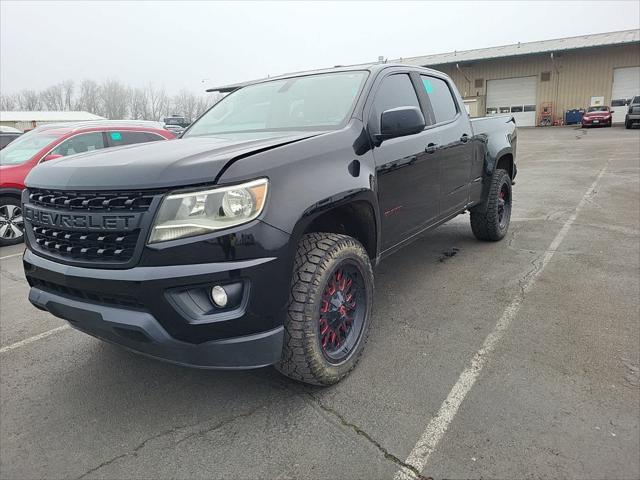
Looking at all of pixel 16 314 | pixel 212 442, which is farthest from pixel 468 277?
pixel 16 314

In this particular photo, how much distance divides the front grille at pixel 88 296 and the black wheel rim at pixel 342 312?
0.97 m

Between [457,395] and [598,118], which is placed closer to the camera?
[457,395]

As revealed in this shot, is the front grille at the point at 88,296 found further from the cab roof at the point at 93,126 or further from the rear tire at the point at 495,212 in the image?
the cab roof at the point at 93,126

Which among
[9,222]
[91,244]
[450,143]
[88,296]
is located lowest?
[9,222]

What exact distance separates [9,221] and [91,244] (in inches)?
241

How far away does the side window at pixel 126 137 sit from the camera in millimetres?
7934

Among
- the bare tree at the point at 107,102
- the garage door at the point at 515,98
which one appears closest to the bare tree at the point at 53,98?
the bare tree at the point at 107,102

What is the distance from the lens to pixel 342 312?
287 centimetres

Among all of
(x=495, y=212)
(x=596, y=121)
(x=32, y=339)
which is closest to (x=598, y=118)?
(x=596, y=121)

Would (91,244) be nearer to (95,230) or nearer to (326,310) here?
(95,230)

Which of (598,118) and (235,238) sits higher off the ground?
(235,238)

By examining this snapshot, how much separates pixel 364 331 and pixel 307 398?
565 mm

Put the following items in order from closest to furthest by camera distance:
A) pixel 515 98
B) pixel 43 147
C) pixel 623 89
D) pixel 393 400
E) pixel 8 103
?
1. pixel 393 400
2. pixel 43 147
3. pixel 623 89
4. pixel 515 98
5. pixel 8 103

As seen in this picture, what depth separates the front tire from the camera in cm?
247
